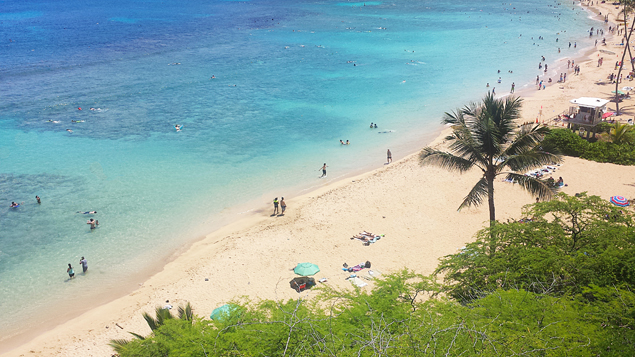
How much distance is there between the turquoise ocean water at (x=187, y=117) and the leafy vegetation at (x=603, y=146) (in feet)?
37.5

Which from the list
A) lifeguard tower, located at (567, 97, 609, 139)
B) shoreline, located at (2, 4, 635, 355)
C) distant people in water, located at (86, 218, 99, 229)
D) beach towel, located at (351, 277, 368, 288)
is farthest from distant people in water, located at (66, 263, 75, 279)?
lifeguard tower, located at (567, 97, 609, 139)

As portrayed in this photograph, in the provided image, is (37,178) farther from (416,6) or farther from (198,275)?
(416,6)

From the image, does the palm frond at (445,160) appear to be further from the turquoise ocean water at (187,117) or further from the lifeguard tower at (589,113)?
the lifeguard tower at (589,113)

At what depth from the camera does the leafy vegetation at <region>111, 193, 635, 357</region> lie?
10000 mm

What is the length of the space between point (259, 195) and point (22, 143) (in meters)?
24.8

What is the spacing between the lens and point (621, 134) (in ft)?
97.1

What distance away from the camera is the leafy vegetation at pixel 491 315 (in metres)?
10.0

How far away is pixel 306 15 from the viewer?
123938 millimetres

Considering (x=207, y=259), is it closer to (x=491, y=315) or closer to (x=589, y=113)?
(x=491, y=315)

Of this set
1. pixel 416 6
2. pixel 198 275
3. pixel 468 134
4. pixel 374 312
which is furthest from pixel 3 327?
pixel 416 6

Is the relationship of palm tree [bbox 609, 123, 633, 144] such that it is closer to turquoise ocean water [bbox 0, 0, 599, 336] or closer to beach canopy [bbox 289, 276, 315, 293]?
turquoise ocean water [bbox 0, 0, 599, 336]

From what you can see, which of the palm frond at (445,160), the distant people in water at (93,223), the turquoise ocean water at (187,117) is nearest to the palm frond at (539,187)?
the palm frond at (445,160)

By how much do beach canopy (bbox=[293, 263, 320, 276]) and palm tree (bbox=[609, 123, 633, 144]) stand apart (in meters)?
22.2

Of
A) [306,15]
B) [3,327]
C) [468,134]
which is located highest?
[306,15]
